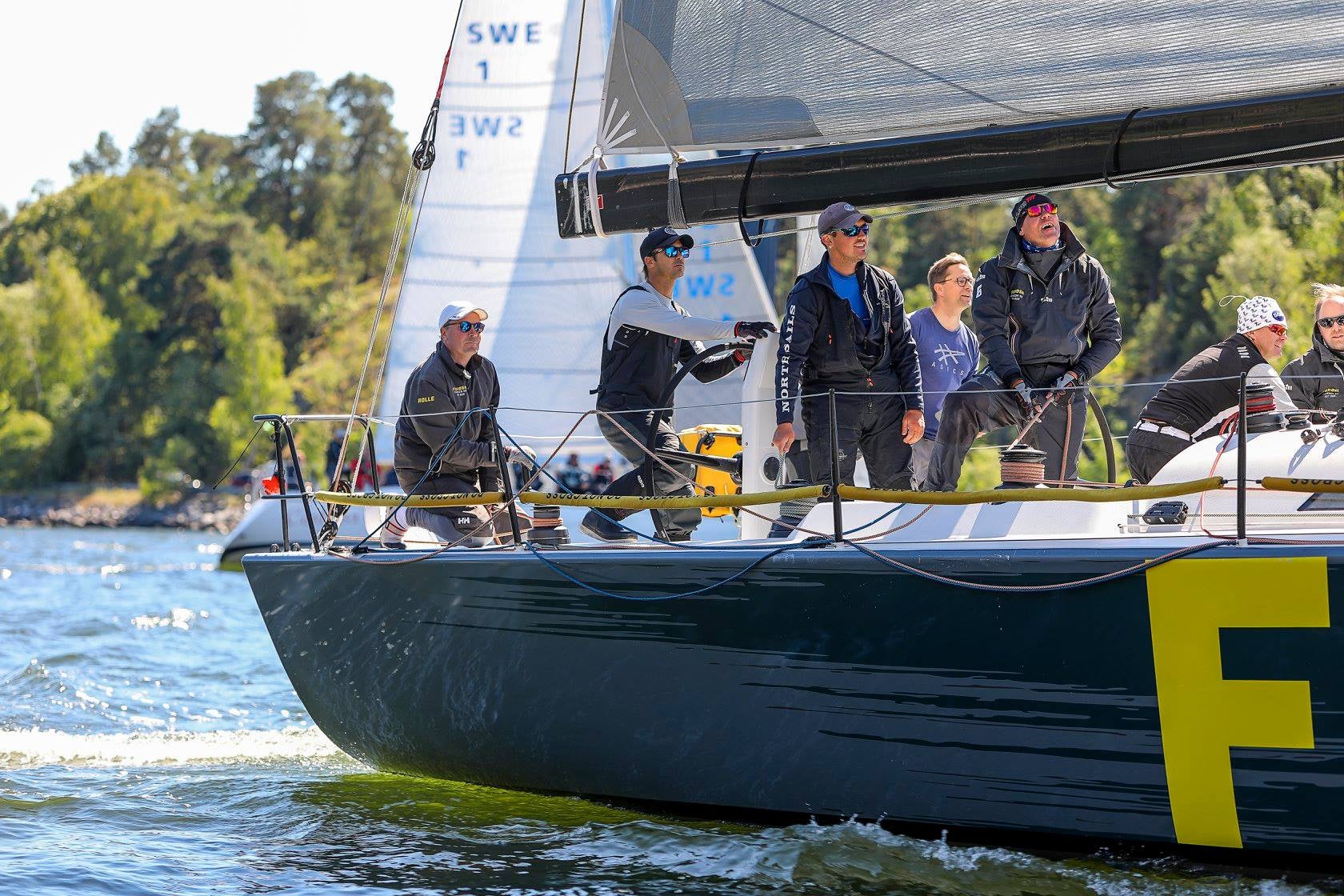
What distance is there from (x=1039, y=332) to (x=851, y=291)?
62 centimetres

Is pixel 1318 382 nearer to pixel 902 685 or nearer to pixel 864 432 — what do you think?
pixel 864 432

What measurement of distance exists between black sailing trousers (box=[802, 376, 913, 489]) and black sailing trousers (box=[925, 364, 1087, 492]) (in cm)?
15

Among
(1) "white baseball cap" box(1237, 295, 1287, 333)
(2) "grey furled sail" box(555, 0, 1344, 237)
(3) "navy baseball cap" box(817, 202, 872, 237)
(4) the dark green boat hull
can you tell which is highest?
(2) "grey furled sail" box(555, 0, 1344, 237)

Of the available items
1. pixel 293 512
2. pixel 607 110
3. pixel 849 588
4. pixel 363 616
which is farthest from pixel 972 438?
pixel 293 512

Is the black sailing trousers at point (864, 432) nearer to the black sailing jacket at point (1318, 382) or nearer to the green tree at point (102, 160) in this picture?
the black sailing jacket at point (1318, 382)

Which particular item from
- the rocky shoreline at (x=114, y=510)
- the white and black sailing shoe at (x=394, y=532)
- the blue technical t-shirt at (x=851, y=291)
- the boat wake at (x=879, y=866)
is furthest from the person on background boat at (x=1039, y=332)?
the rocky shoreline at (x=114, y=510)

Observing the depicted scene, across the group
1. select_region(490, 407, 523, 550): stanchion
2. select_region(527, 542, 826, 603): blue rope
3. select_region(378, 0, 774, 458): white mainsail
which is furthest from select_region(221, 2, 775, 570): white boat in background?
select_region(527, 542, 826, 603): blue rope

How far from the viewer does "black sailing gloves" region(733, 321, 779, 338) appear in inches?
210

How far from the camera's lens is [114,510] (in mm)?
52906

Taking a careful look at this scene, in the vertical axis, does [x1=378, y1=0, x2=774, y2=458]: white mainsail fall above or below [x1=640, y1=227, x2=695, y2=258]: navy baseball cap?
above

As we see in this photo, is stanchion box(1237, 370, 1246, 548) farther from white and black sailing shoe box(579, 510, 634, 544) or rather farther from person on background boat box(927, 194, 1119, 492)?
white and black sailing shoe box(579, 510, 634, 544)

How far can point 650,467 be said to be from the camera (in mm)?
5520

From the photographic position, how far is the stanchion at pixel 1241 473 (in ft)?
13.1

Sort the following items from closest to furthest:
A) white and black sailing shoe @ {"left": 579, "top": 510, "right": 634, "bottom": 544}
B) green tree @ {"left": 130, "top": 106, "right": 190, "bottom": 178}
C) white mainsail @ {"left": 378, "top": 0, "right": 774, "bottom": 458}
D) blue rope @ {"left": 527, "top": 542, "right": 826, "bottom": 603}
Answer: blue rope @ {"left": 527, "top": 542, "right": 826, "bottom": 603} → white and black sailing shoe @ {"left": 579, "top": 510, "right": 634, "bottom": 544} → white mainsail @ {"left": 378, "top": 0, "right": 774, "bottom": 458} → green tree @ {"left": 130, "top": 106, "right": 190, "bottom": 178}
